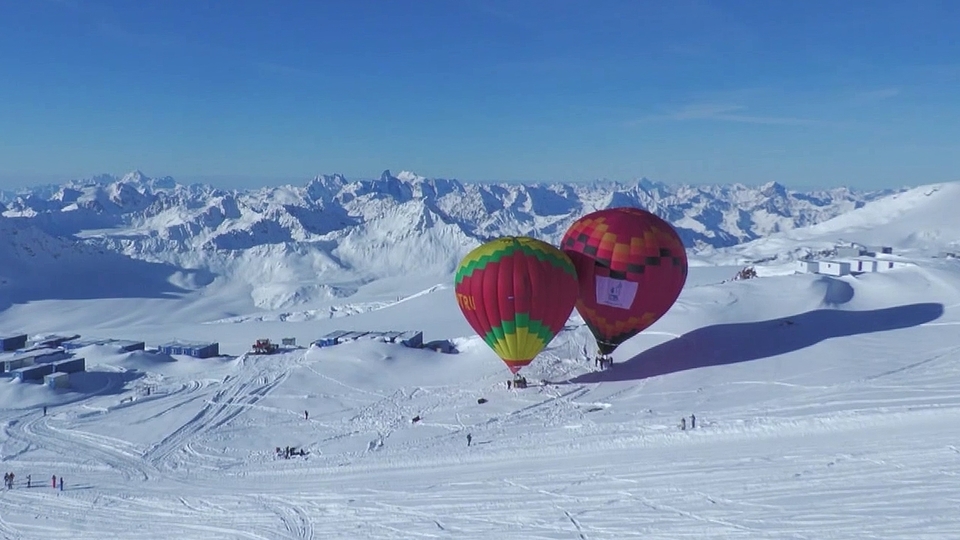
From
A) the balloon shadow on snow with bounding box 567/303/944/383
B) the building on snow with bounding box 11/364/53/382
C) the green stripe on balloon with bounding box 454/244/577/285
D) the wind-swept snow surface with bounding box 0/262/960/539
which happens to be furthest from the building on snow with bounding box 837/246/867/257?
the building on snow with bounding box 11/364/53/382

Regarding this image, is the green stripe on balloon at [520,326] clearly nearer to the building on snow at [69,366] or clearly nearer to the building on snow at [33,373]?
the building on snow at [69,366]

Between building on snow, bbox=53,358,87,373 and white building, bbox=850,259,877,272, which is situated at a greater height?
white building, bbox=850,259,877,272

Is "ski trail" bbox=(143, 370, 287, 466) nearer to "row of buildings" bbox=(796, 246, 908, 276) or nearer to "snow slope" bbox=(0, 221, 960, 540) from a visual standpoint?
"snow slope" bbox=(0, 221, 960, 540)

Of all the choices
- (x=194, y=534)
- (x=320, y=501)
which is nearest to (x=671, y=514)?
(x=320, y=501)

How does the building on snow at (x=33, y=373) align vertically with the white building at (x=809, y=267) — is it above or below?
below

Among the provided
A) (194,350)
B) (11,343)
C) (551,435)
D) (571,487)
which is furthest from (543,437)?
(11,343)

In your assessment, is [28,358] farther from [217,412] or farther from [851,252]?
[851,252]

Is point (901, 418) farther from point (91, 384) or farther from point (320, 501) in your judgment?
point (91, 384)

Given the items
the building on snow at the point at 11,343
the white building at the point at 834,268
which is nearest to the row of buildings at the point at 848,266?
the white building at the point at 834,268
